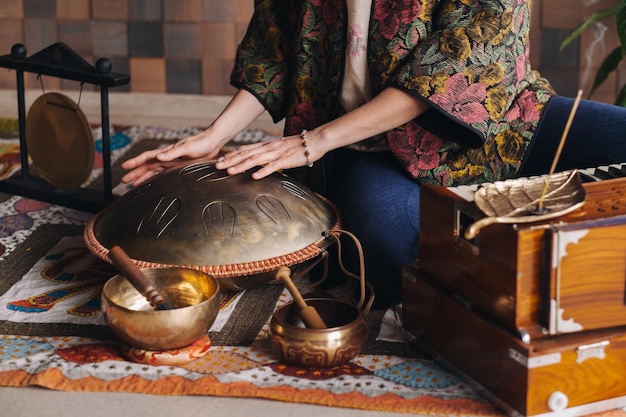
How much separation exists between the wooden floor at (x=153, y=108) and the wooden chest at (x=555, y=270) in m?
2.01

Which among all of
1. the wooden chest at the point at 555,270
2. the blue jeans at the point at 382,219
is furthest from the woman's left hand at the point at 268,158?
the wooden chest at the point at 555,270

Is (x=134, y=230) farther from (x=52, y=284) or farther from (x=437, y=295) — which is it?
(x=437, y=295)

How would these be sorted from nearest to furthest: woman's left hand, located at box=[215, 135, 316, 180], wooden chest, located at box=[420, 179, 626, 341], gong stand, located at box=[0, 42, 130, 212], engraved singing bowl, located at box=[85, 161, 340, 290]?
wooden chest, located at box=[420, 179, 626, 341], engraved singing bowl, located at box=[85, 161, 340, 290], woman's left hand, located at box=[215, 135, 316, 180], gong stand, located at box=[0, 42, 130, 212]

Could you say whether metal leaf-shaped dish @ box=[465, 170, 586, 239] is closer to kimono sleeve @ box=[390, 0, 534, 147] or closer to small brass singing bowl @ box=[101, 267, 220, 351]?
kimono sleeve @ box=[390, 0, 534, 147]

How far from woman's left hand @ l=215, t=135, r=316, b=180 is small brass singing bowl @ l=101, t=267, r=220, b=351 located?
0.31 metres

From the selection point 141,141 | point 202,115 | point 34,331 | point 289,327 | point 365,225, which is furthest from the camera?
point 202,115

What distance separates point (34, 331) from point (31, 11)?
214 cm

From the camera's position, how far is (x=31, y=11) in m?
3.68

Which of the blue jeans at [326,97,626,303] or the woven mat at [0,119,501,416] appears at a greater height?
the blue jeans at [326,97,626,303]

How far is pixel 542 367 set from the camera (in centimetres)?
146

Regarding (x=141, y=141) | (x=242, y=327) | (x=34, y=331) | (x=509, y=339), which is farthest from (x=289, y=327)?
(x=141, y=141)

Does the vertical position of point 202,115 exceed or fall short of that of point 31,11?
it falls short

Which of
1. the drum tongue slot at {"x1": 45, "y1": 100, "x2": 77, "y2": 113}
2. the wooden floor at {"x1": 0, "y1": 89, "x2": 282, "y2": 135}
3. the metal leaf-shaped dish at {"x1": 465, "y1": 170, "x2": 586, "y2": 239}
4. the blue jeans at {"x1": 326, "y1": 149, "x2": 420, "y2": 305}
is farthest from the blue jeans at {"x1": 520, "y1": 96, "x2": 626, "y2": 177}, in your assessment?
the wooden floor at {"x1": 0, "y1": 89, "x2": 282, "y2": 135}

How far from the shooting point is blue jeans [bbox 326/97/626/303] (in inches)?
78.6
